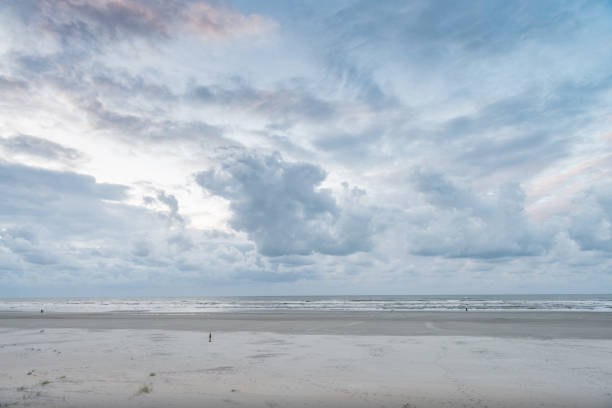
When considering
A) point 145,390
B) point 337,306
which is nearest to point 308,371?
point 145,390

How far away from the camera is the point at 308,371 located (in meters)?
18.3

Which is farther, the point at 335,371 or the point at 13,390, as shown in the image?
the point at 335,371

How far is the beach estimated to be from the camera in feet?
45.0

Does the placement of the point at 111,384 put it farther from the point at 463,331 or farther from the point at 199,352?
the point at 463,331

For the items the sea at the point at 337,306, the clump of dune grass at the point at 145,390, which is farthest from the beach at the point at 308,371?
the sea at the point at 337,306

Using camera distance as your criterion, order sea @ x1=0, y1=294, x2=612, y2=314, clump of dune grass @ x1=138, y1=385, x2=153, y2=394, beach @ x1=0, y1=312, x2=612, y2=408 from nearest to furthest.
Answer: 1. beach @ x1=0, y1=312, x2=612, y2=408
2. clump of dune grass @ x1=138, y1=385, x2=153, y2=394
3. sea @ x1=0, y1=294, x2=612, y2=314

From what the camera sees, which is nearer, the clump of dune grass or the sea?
the clump of dune grass

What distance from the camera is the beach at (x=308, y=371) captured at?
13.7 meters

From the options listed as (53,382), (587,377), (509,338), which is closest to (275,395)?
(53,382)

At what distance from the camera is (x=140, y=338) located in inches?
1206

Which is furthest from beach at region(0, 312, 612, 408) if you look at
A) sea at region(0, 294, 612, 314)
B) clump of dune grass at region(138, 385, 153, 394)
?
sea at region(0, 294, 612, 314)

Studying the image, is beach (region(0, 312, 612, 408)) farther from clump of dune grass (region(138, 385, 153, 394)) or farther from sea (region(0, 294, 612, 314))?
sea (region(0, 294, 612, 314))

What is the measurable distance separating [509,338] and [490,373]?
14.9m

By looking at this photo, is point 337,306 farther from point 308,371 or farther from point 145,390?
point 145,390
